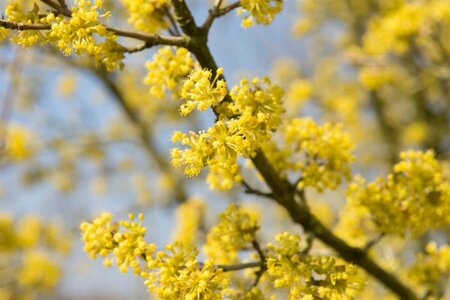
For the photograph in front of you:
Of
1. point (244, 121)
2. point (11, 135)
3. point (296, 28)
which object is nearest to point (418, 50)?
point (296, 28)

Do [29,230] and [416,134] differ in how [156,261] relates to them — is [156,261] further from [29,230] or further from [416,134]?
[416,134]

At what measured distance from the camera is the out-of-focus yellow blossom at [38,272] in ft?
17.9

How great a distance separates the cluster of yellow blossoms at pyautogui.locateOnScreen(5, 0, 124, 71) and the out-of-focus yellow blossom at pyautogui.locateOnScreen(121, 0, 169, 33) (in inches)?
9.6

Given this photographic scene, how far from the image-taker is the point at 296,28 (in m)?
7.09

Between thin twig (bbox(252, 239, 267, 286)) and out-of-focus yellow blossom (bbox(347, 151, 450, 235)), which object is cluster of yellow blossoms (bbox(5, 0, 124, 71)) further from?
out-of-focus yellow blossom (bbox(347, 151, 450, 235))

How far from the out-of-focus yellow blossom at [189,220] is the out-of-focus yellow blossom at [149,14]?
243cm

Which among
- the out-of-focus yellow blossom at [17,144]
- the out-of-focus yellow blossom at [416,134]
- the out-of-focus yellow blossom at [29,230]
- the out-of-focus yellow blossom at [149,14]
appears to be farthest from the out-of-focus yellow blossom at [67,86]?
the out-of-focus yellow blossom at [149,14]

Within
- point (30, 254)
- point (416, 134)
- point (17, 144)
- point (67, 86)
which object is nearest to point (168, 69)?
point (30, 254)

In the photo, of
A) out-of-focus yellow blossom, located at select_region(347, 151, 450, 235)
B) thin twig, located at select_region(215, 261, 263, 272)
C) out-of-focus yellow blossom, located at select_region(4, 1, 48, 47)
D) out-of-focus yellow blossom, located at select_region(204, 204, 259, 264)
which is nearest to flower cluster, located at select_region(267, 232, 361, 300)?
thin twig, located at select_region(215, 261, 263, 272)

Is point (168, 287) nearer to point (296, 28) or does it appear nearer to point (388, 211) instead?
point (388, 211)

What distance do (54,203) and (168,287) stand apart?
1226 centimetres

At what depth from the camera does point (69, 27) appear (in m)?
1.64

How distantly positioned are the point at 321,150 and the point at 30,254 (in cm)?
449

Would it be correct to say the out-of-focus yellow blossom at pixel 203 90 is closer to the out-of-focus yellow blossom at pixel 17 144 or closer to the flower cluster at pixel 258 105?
the flower cluster at pixel 258 105
